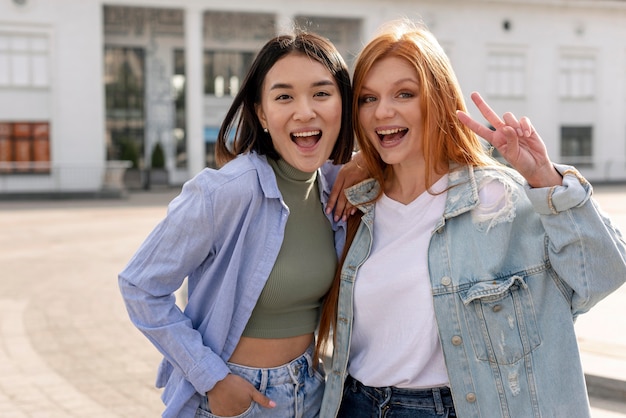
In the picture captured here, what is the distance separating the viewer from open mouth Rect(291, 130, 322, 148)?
7.84 ft

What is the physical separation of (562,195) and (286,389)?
110 cm

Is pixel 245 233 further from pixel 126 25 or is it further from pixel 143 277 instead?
pixel 126 25

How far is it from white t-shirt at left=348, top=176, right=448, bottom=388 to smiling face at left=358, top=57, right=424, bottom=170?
165mm

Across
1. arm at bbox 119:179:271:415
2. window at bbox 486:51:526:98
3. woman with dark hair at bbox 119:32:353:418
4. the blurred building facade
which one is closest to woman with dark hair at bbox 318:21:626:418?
woman with dark hair at bbox 119:32:353:418

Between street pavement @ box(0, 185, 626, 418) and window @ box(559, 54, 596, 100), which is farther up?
window @ box(559, 54, 596, 100)

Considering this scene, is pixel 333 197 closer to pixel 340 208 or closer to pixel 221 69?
pixel 340 208

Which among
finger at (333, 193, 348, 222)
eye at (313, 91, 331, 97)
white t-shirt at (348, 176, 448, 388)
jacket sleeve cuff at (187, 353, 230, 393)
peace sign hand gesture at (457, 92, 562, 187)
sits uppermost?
eye at (313, 91, 331, 97)

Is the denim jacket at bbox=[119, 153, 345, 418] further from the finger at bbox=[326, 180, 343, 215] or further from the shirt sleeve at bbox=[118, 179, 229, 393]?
the finger at bbox=[326, 180, 343, 215]

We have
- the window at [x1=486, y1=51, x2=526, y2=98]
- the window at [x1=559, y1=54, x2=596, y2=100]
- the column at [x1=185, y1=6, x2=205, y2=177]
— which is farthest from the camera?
the window at [x1=559, y1=54, x2=596, y2=100]

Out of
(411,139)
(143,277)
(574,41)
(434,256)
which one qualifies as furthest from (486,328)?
(574,41)

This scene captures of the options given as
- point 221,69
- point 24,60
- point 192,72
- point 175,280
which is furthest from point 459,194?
point 221,69

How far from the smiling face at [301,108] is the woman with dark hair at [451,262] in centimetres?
12

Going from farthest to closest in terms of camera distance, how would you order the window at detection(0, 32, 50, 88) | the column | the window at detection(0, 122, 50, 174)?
the column → the window at detection(0, 122, 50, 174) → the window at detection(0, 32, 50, 88)

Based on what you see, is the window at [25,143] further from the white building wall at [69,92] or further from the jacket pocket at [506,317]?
the jacket pocket at [506,317]
